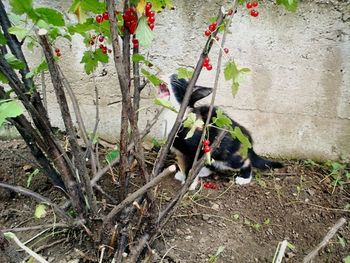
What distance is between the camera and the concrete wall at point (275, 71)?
236 centimetres

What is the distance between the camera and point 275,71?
2.49m

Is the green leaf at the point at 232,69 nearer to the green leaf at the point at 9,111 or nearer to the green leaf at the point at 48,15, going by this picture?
the green leaf at the point at 48,15

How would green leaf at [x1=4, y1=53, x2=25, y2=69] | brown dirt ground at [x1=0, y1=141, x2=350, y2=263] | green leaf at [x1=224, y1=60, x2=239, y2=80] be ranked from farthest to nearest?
brown dirt ground at [x1=0, y1=141, x2=350, y2=263] → green leaf at [x1=4, y1=53, x2=25, y2=69] → green leaf at [x1=224, y1=60, x2=239, y2=80]

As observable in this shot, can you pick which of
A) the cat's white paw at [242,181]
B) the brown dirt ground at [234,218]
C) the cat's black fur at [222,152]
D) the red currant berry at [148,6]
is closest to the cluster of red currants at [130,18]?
the red currant berry at [148,6]

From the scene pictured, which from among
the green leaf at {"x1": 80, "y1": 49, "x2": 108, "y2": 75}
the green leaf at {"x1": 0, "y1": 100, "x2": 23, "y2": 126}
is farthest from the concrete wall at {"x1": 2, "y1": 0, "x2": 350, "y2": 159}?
the green leaf at {"x1": 0, "y1": 100, "x2": 23, "y2": 126}

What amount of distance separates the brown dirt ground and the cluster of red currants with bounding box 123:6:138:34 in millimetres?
983

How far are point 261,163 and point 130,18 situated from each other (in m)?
1.66

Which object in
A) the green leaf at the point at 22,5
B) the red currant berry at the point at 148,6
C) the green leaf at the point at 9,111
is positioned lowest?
the green leaf at the point at 9,111

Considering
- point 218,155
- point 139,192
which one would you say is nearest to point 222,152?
point 218,155

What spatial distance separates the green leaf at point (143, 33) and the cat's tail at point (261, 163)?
1603mm

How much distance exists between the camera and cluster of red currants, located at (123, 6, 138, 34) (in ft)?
3.93

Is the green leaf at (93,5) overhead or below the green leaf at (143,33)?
overhead

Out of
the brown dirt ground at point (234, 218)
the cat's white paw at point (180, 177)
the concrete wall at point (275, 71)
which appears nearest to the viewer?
the brown dirt ground at point (234, 218)

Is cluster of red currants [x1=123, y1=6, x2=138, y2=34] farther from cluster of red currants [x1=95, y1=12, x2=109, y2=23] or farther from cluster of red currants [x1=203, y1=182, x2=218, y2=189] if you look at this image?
cluster of red currants [x1=203, y1=182, x2=218, y2=189]
